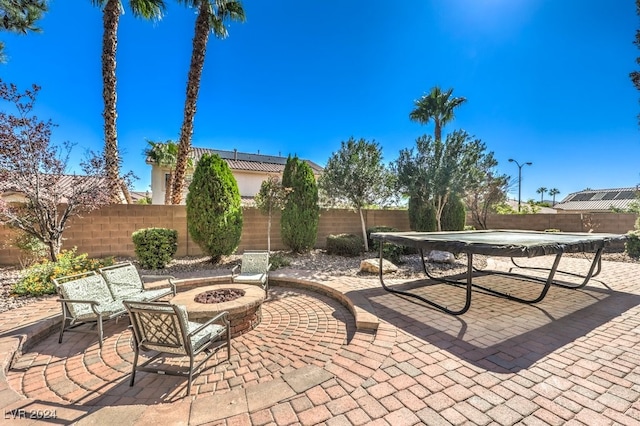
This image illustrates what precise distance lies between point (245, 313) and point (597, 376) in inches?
150

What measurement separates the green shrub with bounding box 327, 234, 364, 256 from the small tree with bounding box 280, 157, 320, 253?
73cm

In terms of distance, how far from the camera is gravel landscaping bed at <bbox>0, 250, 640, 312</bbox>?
6.51 meters

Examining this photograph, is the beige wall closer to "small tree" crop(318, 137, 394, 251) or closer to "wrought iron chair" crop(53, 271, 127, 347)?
"small tree" crop(318, 137, 394, 251)

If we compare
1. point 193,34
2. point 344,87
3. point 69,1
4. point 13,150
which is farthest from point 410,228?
point 69,1

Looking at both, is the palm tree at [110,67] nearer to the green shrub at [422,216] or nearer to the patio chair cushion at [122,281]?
the patio chair cushion at [122,281]

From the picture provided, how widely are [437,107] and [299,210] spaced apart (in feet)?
42.8

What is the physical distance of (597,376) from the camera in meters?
2.47

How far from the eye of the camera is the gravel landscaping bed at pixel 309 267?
256 inches

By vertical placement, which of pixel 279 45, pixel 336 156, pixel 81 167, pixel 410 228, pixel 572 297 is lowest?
pixel 572 297

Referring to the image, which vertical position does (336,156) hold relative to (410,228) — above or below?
above

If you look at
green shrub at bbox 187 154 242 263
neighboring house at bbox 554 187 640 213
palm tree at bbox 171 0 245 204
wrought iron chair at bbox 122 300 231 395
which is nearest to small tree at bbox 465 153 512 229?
green shrub at bbox 187 154 242 263

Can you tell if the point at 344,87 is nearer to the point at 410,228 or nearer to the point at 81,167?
the point at 410,228

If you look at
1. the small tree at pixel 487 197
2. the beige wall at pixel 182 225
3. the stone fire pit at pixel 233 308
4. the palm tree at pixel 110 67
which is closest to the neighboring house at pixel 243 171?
the beige wall at pixel 182 225

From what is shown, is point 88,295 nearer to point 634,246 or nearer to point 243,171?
point 634,246
